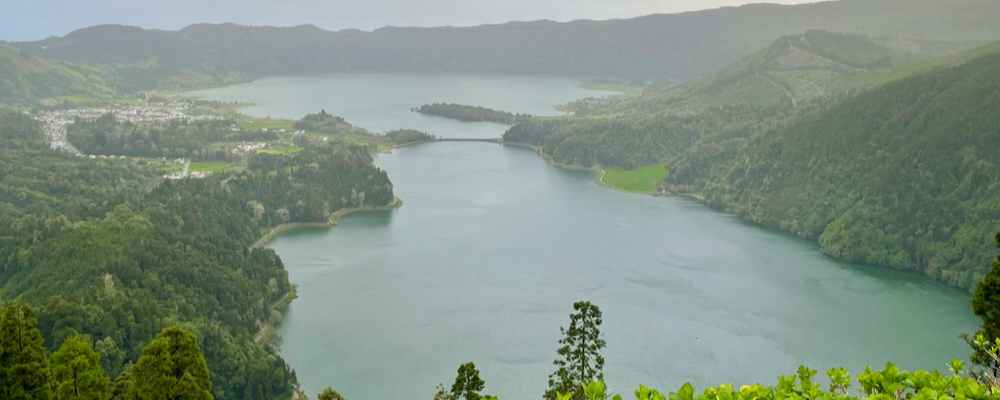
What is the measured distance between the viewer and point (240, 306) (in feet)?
149

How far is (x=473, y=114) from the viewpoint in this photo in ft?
487

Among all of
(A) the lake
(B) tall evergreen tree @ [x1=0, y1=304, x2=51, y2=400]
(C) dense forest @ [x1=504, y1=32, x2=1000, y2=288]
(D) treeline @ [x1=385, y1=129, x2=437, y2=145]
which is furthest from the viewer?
(D) treeline @ [x1=385, y1=129, x2=437, y2=145]

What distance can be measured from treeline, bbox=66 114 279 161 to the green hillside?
40304 mm

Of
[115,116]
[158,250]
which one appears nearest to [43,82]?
[115,116]

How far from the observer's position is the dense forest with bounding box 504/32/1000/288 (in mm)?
58844

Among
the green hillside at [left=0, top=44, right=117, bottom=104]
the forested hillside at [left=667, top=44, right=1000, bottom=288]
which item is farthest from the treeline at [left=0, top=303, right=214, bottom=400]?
the green hillside at [left=0, top=44, right=117, bottom=104]

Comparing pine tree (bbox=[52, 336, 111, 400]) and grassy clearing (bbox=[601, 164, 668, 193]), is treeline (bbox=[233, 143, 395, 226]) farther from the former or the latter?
pine tree (bbox=[52, 336, 111, 400])

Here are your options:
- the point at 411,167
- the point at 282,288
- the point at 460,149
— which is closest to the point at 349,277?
the point at 282,288

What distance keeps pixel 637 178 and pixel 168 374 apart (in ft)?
243

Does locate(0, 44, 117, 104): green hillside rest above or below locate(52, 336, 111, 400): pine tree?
above

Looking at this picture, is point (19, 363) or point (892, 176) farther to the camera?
point (892, 176)

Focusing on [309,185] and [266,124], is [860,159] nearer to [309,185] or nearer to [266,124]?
[309,185]

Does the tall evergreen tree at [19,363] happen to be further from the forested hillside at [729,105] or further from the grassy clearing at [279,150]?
the forested hillside at [729,105]

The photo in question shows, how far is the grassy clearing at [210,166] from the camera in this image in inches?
3396
